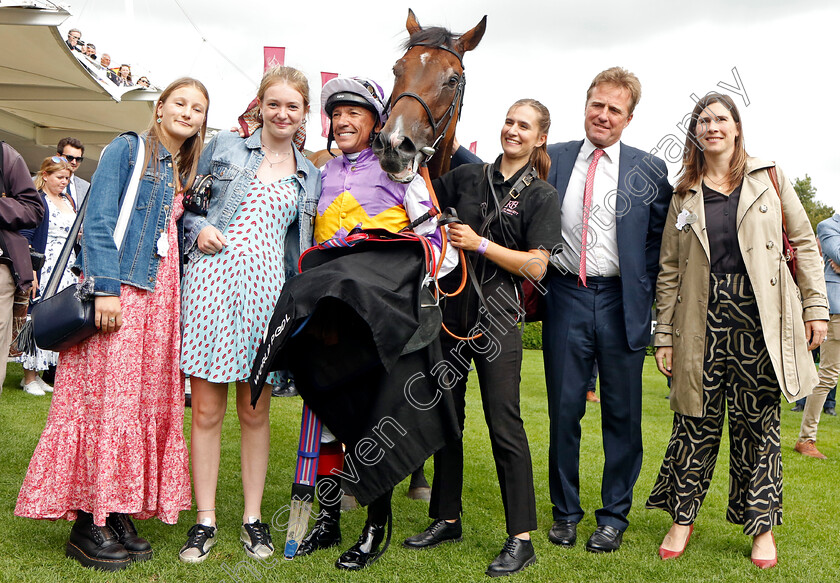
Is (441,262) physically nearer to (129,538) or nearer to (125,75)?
(129,538)

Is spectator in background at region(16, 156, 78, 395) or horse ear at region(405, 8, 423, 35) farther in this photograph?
spectator in background at region(16, 156, 78, 395)

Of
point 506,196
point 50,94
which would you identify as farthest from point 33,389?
point 50,94

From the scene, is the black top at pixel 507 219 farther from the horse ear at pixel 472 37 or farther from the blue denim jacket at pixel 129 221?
the blue denim jacket at pixel 129 221

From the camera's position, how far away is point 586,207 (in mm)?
3730

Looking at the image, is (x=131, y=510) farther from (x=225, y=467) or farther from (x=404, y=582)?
(x=225, y=467)

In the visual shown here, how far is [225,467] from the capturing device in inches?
191

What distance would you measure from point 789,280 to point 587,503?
6.81 ft

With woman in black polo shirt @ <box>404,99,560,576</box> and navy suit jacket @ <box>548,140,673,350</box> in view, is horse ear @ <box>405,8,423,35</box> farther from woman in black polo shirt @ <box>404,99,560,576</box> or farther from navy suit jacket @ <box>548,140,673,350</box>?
navy suit jacket @ <box>548,140,673,350</box>

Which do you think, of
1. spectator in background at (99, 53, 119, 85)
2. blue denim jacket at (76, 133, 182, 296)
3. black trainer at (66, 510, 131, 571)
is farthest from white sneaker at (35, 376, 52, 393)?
spectator in background at (99, 53, 119, 85)

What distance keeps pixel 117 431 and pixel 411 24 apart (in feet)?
9.25

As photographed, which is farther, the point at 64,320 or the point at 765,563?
the point at 765,563

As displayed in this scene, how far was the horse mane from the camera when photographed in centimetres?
363

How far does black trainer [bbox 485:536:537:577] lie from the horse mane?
2694mm

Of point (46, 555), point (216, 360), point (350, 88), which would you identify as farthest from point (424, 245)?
point (46, 555)
